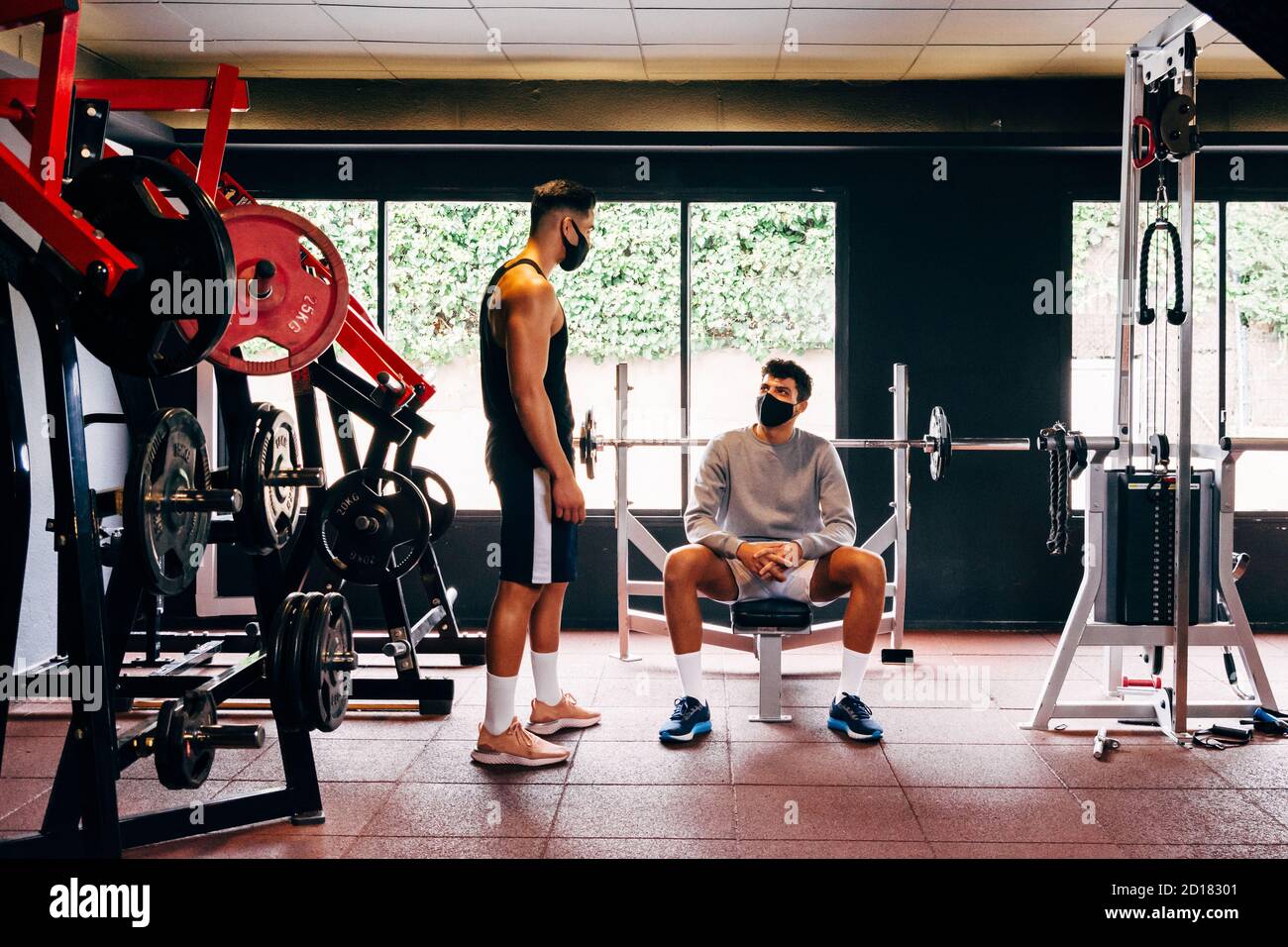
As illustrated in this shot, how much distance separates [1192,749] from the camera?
3.14 m

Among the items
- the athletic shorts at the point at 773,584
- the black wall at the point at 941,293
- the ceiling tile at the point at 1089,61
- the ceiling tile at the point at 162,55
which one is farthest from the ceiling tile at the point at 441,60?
the athletic shorts at the point at 773,584

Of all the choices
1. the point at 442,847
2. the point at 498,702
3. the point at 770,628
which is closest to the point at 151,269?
the point at 442,847

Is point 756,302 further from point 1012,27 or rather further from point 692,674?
point 692,674

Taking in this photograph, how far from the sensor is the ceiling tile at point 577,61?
4.72m

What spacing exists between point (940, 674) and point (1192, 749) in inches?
44.2

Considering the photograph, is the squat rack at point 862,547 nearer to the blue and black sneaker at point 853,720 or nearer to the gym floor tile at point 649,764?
the blue and black sneaker at point 853,720

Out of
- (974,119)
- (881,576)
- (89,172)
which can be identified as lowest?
(881,576)

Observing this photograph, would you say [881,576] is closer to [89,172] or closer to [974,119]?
[89,172]

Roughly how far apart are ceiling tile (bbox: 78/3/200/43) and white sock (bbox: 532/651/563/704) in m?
3.08

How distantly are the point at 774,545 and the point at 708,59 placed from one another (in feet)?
8.61

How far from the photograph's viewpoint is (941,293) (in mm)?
5160

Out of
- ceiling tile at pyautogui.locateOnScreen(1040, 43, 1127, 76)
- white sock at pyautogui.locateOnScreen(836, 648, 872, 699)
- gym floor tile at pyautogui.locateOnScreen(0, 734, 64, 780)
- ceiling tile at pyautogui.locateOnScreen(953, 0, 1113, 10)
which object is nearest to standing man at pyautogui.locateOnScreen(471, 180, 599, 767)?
white sock at pyautogui.locateOnScreen(836, 648, 872, 699)

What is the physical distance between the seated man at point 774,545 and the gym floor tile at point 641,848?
79 cm
